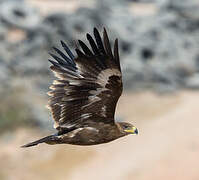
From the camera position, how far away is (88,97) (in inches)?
266

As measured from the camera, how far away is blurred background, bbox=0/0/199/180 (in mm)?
14750

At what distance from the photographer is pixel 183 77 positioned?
18.9 meters

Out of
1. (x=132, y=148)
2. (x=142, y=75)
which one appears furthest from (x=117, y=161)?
(x=142, y=75)

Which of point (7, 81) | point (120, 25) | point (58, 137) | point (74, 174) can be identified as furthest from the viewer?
point (120, 25)

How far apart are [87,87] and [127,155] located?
8.62 meters

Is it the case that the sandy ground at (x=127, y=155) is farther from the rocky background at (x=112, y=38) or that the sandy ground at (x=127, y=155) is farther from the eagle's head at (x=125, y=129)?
the eagle's head at (x=125, y=129)

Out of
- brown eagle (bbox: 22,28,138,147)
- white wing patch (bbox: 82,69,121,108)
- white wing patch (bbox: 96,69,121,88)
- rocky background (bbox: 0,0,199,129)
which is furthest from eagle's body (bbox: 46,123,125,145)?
rocky background (bbox: 0,0,199,129)

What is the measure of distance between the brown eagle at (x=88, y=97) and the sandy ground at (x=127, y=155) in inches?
285

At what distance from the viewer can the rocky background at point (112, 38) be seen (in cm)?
1769

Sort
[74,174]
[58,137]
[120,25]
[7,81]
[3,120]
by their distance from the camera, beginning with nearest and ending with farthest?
[58,137], [74,174], [3,120], [7,81], [120,25]

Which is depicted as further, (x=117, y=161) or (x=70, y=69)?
(x=117, y=161)

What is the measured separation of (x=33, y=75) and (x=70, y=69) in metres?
11.2

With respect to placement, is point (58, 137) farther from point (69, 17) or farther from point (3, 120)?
point (69, 17)

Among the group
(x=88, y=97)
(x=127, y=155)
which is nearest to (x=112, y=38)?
(x=127, y=155)
